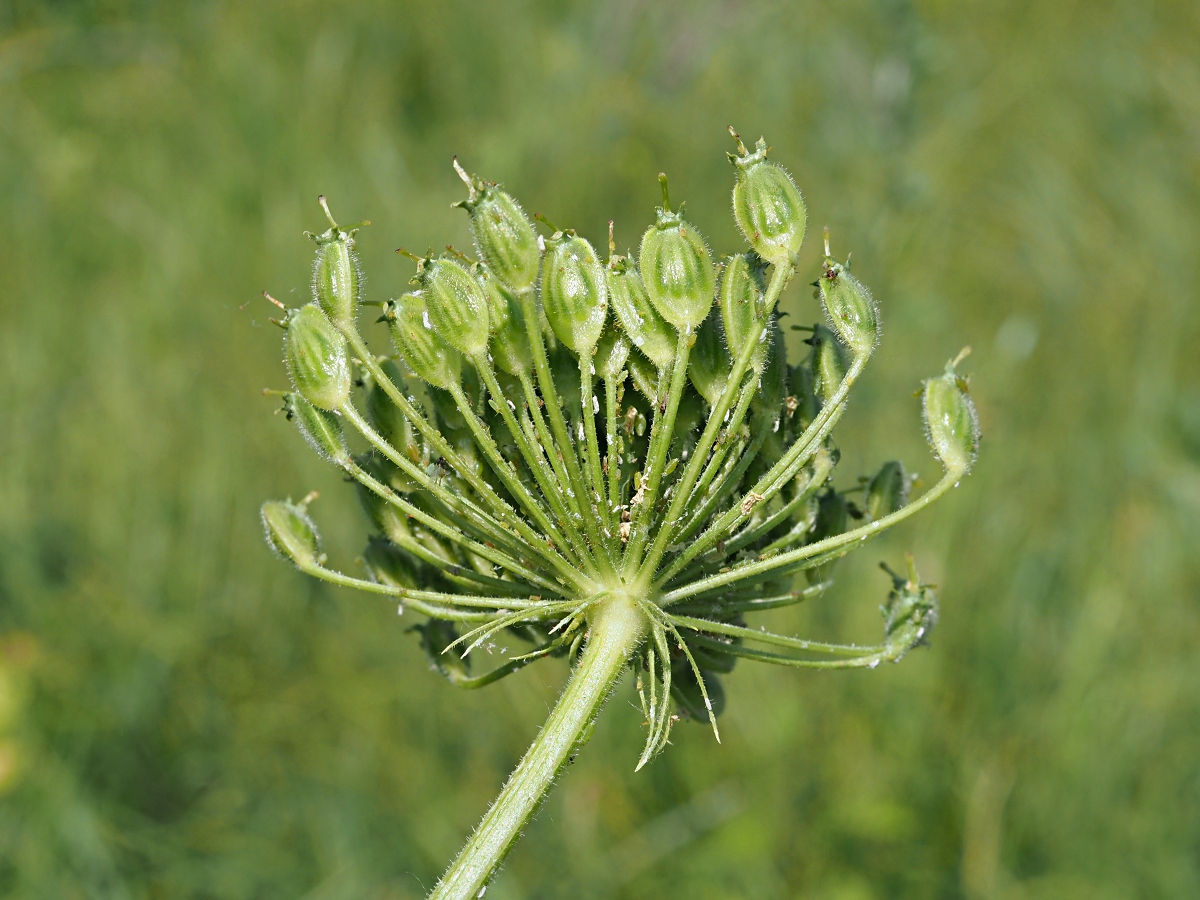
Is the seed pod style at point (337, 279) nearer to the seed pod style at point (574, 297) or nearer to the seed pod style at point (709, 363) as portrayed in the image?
the seed pod style at point (574, 297)

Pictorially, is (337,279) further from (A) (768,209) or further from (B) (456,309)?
(A) (768,209)

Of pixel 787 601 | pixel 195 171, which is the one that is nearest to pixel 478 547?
pixel 787 601

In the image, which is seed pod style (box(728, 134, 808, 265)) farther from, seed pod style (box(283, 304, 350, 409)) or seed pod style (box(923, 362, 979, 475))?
seed pod style (box(283, 304, 350, 409))

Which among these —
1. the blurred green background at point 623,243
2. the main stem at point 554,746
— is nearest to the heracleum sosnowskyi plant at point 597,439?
the main stem at point 554,746

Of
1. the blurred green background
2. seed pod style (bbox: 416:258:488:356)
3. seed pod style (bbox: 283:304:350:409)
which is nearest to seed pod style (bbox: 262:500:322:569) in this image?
seed pod style (bbox: 283:304:350:409)

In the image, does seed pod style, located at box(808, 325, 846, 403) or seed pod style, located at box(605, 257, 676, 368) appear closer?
seed pod style, located at box(605, 257, 676, 368)

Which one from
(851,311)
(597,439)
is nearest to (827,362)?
(851,311)
